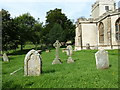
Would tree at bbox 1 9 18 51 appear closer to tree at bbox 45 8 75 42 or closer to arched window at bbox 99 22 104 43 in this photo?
arched window at bbox 99 22 104 43

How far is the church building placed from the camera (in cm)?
2453

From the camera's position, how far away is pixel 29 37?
129 feet

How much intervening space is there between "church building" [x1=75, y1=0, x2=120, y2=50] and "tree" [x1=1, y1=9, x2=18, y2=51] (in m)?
14.2

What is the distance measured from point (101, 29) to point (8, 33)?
19992 millimetres

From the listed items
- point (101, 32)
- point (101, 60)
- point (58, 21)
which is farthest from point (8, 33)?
point (58, 21)

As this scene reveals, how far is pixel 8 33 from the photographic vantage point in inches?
1043

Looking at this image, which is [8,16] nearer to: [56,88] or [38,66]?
[38,66]

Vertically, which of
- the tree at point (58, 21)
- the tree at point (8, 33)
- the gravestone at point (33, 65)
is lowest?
the gravestone at point (33, 65)

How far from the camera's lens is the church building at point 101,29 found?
966 inches

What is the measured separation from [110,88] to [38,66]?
3515mm

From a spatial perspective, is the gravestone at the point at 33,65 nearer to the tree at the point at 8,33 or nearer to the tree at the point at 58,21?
the tree at the point at 8,33

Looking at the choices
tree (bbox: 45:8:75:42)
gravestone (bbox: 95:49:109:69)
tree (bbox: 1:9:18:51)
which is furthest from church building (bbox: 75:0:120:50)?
gravestone (bbox: 95:49:109:69)

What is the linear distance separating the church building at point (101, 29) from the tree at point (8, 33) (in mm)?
14225

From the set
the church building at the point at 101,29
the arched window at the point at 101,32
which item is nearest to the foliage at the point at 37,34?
the church building at the point at 101,29
